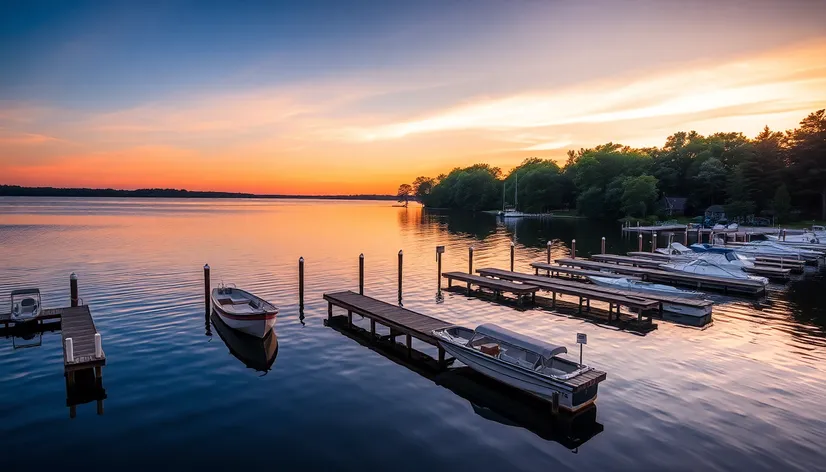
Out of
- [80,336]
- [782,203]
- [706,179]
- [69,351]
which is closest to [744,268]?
[69,351]

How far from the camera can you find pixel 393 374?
18.7m

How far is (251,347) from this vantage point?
857 inches

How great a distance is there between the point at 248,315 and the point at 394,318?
21.9 ft

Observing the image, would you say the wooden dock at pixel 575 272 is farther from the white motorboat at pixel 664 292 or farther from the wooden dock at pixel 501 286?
the wooden dock at pixel 501 286

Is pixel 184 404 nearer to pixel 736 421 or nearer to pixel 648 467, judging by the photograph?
pixel 648 467

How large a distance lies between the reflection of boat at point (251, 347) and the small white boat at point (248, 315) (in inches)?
17.4

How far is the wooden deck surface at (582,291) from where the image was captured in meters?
26.2

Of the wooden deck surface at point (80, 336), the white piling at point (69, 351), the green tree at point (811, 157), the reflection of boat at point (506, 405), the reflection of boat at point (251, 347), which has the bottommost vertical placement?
the reflection of boat at point (506, 405)

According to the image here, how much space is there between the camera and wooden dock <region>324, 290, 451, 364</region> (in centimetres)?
2056

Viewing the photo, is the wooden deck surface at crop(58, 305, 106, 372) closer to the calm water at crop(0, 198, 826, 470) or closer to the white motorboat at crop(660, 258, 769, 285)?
the calm water at crop(0, 198, 826, 470)

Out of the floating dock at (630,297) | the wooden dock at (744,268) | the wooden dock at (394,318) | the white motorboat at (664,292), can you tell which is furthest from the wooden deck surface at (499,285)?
the wooden dock at (744,268)

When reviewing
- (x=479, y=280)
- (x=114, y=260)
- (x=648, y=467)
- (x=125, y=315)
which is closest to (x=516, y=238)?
(x=479, y=280)

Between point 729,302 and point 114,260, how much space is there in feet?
170

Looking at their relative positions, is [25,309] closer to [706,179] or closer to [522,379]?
[522,379]
